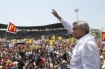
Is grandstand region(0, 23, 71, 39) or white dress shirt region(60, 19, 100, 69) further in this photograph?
grandstand region(0, 23, 71, 39)

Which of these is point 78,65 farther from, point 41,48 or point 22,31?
point 22,31

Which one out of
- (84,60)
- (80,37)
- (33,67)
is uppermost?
(80,37)

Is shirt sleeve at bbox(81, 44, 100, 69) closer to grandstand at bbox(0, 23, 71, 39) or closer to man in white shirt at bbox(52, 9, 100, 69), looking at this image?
man in white shirt at bbox(52, 9, 100, 69)

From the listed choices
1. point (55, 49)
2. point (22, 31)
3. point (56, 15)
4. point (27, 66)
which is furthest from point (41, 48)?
point (22, 31)

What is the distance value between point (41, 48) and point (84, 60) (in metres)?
15.6

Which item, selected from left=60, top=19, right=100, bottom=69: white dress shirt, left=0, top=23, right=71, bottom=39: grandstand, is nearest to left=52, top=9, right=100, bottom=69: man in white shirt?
left=60, top=19, right=100, bottom=69: white dress shirt

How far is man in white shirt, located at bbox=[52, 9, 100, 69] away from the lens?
8.29ft

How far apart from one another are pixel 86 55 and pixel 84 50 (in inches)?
2.5

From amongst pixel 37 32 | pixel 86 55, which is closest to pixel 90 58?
pixel 86 55

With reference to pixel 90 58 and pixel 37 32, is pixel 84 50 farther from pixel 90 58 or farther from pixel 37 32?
pixel 37 32

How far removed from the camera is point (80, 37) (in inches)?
111

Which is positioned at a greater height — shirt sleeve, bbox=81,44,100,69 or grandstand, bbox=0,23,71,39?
grandstand, bbox=0,23,71,39

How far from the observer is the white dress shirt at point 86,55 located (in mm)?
2523

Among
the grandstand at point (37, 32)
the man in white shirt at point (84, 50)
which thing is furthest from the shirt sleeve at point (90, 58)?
the grandstand at point (37, 32)
